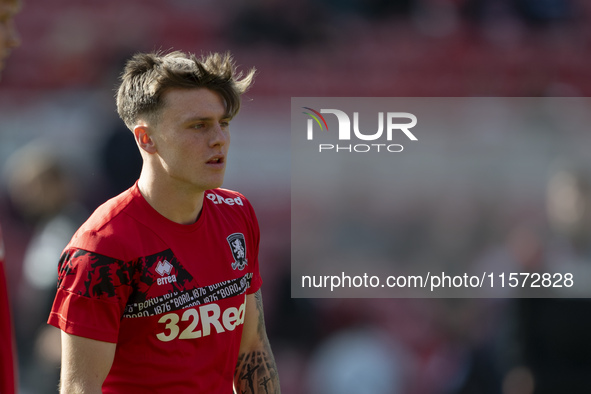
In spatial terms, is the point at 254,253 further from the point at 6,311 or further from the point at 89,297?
the point at 6,311

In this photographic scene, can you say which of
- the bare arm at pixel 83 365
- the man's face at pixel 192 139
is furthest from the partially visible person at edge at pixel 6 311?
the man's face at pixel 192 139

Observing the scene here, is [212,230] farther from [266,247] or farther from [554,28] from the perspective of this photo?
[554,28]

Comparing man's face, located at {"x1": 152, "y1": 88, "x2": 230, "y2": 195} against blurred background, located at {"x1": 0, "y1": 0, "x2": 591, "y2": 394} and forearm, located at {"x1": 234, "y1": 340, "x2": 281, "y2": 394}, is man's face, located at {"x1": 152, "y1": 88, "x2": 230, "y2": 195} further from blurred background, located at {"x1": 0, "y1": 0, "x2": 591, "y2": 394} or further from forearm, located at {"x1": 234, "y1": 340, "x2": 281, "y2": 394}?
blurred background, located at {"x1": 0, "y1": 0, "x2": 591, "y2": 394}

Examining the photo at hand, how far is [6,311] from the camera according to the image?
51.8 inches

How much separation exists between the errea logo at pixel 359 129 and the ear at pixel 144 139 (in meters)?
3.31

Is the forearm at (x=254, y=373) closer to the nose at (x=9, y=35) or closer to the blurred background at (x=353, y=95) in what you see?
the nose at (x=9, y=35)

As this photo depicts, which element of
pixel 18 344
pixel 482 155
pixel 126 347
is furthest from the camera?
pixel 482 155

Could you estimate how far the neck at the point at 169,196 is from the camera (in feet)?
7.24

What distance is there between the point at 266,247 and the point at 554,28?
2889 millimetres

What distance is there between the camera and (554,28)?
592cm

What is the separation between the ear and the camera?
2234mm

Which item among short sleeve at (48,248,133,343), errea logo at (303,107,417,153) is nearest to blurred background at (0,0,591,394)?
errea logo at (303,107,417,153)

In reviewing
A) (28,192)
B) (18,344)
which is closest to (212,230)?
(28,192)

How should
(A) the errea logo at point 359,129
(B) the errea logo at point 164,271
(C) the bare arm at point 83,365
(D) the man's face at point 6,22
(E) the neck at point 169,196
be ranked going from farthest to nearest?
1. (A) the errea logo at point 359,129
2. (E) the neck at point 169,196
3. (B) the errea logo at point 164,271
4. (C) the bare arm at point 83,365
5. (D) the man's face at point 6,22
